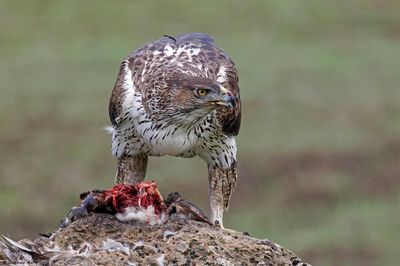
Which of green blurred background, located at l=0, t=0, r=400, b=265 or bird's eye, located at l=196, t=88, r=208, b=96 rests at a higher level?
green blurred background, located at l=0, t=0, r=400, b=265

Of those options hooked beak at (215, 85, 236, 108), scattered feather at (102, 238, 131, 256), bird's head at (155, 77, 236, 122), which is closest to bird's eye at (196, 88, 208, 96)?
Result: bird's head at (155, 77, 236, 122)

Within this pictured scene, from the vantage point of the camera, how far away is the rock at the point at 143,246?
8.84 meters

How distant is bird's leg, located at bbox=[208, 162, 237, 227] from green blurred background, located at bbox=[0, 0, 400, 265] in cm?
643

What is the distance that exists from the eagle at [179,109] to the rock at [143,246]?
1638 mm

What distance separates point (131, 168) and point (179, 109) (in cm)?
136

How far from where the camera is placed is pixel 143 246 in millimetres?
8945

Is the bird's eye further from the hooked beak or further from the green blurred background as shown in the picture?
the green blurred background

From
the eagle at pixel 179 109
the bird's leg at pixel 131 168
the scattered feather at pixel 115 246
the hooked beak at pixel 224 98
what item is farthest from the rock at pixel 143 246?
the bird's leg at pixel 131 168

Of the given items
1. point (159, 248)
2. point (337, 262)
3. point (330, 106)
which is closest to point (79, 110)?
point (330, 106)

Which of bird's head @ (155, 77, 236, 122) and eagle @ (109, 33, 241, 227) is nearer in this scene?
bird's head @ (155, 77, 236, 122)

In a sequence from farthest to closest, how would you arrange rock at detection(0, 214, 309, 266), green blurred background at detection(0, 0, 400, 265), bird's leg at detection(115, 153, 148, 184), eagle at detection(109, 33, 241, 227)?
green blurred background at detection(0, 0, 400, 265), bird's leg at detection(115, 153, 148, 184), eagle at detection(109, 33, 241, 227), rock at detection(0, 214, 309, 266)

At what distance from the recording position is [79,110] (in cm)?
2552

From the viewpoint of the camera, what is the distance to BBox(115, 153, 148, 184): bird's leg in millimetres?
12000

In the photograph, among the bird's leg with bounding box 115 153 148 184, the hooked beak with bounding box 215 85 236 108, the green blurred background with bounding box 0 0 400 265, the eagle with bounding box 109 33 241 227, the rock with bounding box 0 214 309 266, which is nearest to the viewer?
the rock with bounding box 0 214 309 266
